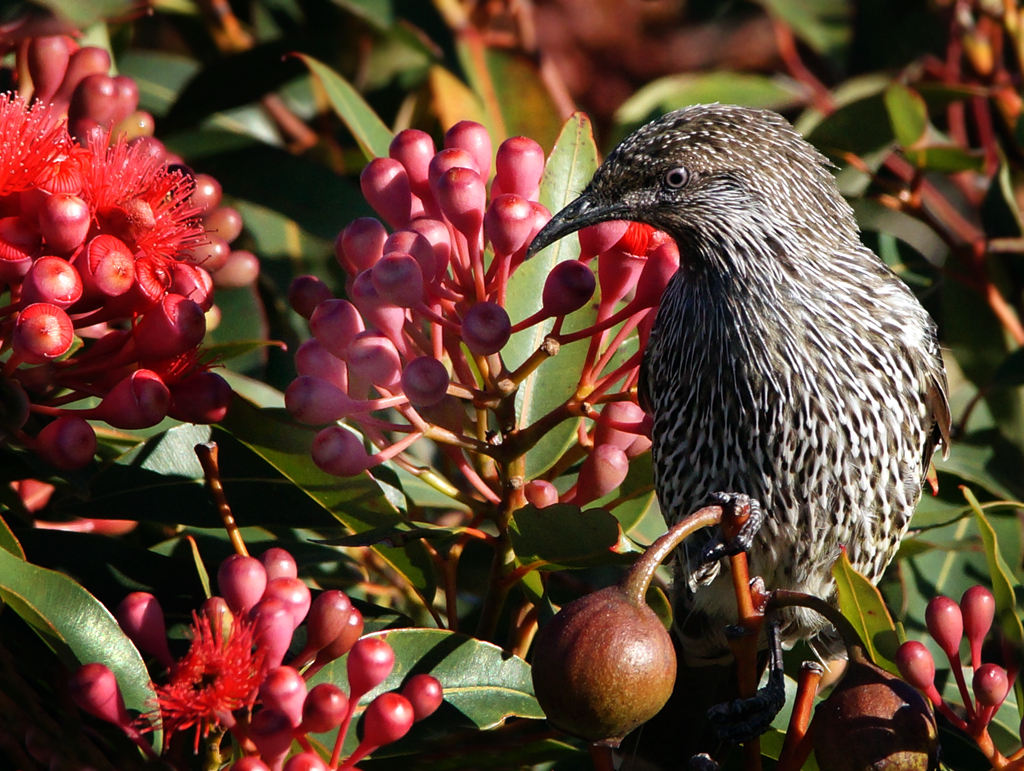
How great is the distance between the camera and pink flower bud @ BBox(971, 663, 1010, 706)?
72.2 inches

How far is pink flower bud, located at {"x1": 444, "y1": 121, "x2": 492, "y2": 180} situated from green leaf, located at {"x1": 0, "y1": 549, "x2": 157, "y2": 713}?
1045mm

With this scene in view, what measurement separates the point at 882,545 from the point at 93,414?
6.17ft

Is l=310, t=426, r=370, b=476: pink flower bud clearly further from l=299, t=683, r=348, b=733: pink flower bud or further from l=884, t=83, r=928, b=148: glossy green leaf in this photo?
l=884, t=83, r=928, b=148: glossy green leaf

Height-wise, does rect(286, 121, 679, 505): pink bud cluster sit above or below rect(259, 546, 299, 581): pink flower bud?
above

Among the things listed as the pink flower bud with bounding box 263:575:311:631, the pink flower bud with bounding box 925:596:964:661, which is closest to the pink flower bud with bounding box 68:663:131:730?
the pink flower bud with bounding box 263:575:311:631

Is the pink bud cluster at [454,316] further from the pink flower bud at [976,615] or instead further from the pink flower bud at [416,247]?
the pink flower bud at [976,615]

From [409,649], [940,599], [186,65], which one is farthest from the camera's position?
[186,65]

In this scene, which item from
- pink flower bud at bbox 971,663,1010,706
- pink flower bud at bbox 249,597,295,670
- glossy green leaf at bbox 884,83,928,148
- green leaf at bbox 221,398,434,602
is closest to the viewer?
pink flower bud at bbox 249,597,295,670

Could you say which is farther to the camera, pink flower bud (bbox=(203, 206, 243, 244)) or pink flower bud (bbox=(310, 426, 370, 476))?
pink flower bud (bbox=(203, 206, 243, 244))

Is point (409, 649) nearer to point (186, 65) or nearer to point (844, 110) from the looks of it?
point (844, 110)

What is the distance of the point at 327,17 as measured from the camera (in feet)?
14.2

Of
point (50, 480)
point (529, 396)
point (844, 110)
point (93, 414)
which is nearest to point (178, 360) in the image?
point (93, 414)

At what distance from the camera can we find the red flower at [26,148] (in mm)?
1920

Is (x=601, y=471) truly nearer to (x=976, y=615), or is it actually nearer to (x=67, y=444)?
(x=976, y=615)
